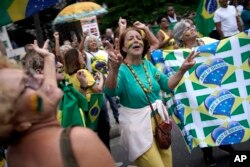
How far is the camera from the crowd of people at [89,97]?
180 centimetres

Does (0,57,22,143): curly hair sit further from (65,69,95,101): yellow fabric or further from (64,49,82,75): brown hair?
(64,49,82,75): brown hair

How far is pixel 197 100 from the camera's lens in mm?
5250

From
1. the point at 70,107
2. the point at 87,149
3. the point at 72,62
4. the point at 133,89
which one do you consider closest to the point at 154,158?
the point at 133,89

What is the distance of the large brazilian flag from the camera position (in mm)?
4414

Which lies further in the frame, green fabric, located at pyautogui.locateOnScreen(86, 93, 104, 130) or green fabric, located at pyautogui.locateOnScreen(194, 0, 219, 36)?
green fabric, located at pyautogui.locateOnScreen(194, 0, 219, 36)

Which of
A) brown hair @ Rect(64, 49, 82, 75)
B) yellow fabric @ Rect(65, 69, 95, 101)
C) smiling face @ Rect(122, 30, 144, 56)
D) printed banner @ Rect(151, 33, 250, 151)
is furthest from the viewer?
brown hair @ Rect(64, 49, 82, 75)

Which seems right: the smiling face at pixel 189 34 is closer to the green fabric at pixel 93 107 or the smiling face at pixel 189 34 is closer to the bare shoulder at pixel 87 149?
the green fabric at pixel 93 107

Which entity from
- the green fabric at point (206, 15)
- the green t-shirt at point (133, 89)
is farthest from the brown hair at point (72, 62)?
the green fabric at point (206, 15)

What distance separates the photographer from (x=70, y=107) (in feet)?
12.9

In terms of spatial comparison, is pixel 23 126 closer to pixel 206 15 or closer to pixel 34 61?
pixel 34 61

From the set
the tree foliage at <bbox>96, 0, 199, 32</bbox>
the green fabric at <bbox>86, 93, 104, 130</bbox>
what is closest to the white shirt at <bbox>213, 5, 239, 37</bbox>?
the green fabric at <bbox>86, 93, 104, 130</bbox>

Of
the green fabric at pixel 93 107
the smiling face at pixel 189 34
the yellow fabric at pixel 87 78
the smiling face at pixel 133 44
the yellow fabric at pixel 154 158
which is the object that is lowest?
the yellow fabric at pixel 154 158

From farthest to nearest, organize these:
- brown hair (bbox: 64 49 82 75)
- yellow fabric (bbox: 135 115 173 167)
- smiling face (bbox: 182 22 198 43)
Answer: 1. smiling face (bbox: 182 22 198 43)
2. brown hair (bbox: 64 49 82 75)
3. yellow fabric (bbox: 135 115 173 167)

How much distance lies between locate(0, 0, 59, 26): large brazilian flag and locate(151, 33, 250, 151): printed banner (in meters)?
1.59
